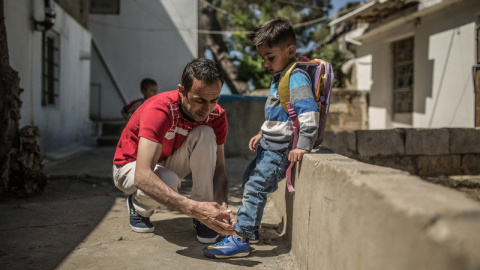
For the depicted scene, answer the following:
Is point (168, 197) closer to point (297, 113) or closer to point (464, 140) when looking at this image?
point (297, 113)

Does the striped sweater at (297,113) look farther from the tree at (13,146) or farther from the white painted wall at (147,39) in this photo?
the white painted wall at (147,39)

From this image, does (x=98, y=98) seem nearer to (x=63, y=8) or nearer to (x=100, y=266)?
(x=63, y=8)

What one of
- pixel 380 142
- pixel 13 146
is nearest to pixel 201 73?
pixel 13 146

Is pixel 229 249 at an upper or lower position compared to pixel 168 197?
lower

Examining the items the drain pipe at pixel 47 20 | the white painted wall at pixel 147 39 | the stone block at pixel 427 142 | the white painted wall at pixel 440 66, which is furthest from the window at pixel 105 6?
the stone block at pixel 427 142

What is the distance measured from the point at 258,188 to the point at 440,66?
647 cm

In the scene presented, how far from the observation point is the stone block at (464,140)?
5387 millimetres

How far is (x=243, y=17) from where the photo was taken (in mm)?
15789

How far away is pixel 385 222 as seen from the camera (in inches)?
41.4

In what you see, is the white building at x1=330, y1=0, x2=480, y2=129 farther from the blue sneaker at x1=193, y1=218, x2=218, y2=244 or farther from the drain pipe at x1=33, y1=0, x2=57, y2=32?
the drain pipe at x1=33, y1=0, x2=57, y2=32

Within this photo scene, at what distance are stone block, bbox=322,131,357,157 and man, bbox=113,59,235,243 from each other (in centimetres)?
244

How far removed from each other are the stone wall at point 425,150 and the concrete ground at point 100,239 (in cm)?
217

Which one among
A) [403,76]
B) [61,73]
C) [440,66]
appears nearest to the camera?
[440,66]

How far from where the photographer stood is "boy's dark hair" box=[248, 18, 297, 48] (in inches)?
98.0
